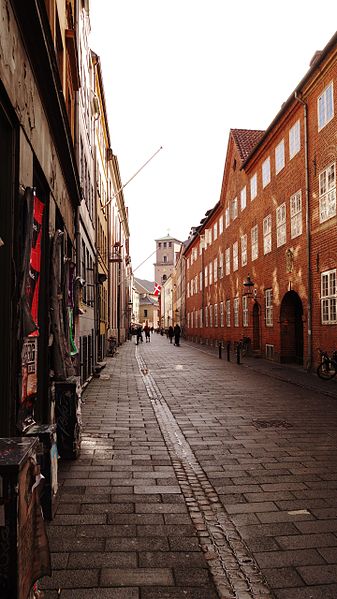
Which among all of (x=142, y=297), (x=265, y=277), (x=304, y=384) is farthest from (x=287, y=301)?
(x=142, y=297)

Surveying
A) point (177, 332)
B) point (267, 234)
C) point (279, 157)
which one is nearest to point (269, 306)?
point (267, 234)

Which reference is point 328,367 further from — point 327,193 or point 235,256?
point 235,256

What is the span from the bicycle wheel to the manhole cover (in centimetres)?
716

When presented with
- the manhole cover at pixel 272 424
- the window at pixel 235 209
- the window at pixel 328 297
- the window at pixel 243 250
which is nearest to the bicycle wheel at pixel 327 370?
the window at pixel 328 297

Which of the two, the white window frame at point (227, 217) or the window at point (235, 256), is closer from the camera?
the window at point (235, 256)

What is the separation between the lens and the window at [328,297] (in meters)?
16.9

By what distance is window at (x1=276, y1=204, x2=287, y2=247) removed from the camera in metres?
22.1

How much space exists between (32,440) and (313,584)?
1.96 m

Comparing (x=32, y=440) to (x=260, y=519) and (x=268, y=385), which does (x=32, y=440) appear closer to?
(x=260, y=519)

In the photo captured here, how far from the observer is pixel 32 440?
9.81ft

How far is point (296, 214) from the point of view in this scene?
806 inches

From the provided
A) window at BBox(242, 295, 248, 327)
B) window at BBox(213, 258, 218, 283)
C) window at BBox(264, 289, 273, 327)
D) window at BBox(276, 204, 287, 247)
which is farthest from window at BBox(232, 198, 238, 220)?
window at BBox(276, 204, 287, 247)

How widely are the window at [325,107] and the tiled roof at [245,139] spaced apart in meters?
12.9

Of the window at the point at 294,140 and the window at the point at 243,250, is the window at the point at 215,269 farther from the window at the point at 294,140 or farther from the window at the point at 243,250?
the window at the point at 294,140
